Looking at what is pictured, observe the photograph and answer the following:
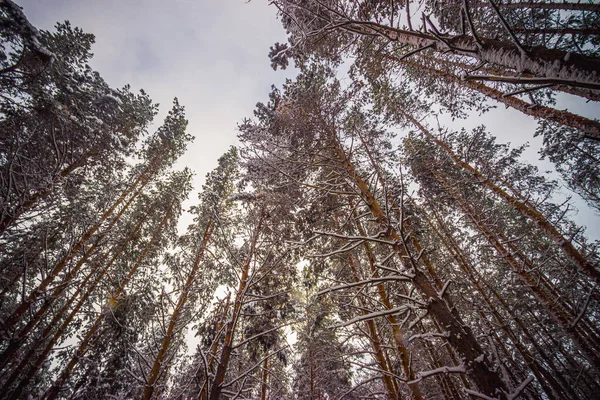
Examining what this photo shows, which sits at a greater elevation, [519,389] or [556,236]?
[556,236]

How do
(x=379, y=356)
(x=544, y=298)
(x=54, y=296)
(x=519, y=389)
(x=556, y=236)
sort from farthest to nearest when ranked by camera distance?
(x=54, y=296) < (x=544, y=298) < (x=379, y=356) < (x=556, y=236) < (x=519, y=389)

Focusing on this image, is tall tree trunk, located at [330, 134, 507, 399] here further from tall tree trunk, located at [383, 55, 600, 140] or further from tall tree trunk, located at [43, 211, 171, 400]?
tall tree trunk, located at [43, 211, 171, 400]

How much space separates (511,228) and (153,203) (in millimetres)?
21000

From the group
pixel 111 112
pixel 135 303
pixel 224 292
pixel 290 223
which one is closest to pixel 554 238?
pixel 290 223

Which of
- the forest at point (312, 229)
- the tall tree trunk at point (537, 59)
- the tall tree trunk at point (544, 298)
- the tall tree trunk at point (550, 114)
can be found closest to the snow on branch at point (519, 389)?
the forest at point (312, 229)

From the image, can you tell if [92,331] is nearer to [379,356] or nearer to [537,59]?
[379,356]

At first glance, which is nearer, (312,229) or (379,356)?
(312,229)

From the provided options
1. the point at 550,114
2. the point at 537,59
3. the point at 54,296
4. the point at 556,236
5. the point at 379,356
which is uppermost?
the point at 550,114

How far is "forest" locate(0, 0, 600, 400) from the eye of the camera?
284 centimetres

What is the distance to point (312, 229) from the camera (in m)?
2.77

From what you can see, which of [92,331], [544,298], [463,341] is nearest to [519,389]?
[463,341]

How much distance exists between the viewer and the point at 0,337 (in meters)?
3.04

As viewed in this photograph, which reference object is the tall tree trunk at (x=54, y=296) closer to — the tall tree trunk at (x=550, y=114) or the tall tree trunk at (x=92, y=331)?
the tall tree trunk at (x=92, y=331)

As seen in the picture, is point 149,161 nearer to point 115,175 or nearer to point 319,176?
point 115,175
